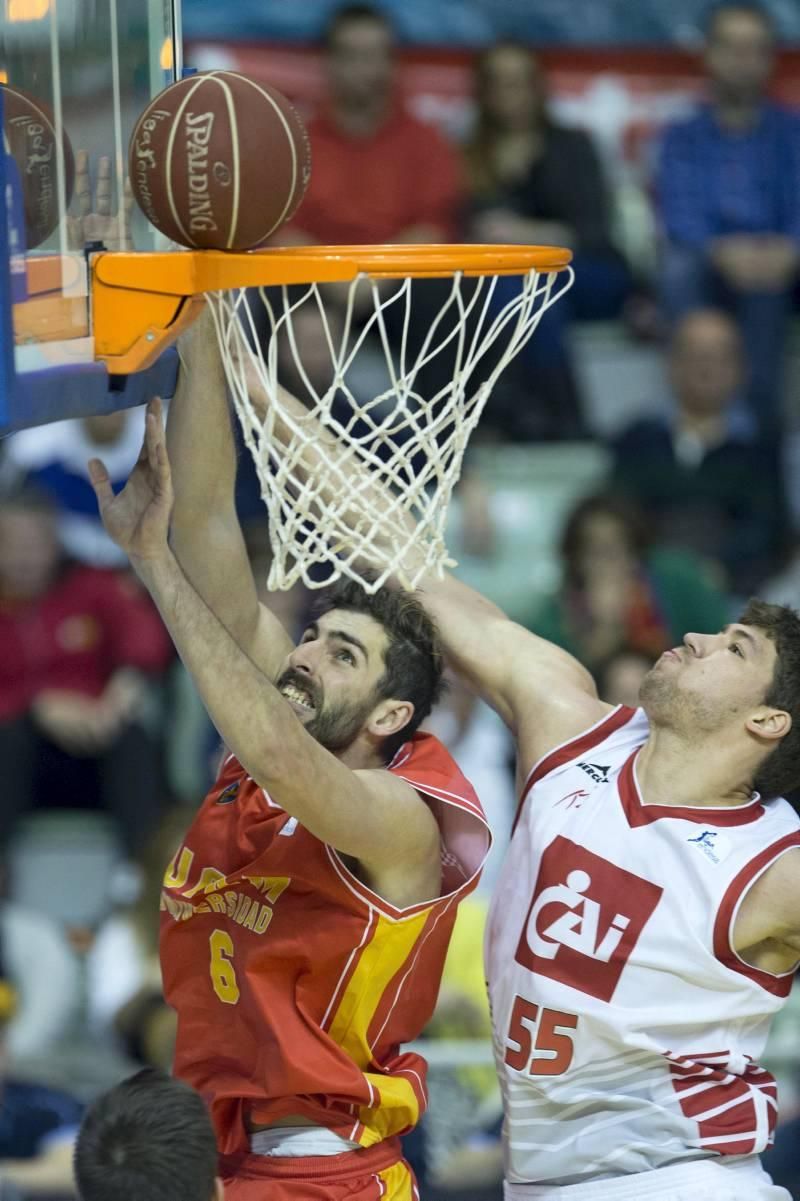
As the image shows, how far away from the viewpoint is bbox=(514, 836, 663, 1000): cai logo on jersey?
3.55 m

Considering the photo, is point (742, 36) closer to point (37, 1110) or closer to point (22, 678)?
point (22, 678)

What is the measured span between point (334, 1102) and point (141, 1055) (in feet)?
8.03

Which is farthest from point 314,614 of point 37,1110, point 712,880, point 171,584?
point 37,1110

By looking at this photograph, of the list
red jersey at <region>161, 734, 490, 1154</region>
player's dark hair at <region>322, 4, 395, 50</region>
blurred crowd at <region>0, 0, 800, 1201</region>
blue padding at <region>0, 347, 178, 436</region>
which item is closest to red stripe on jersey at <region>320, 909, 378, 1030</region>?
red jersey at <region>161, 734, 490, 1154</region>

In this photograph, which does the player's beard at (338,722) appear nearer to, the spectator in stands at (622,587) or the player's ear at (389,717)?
the player's ear at (389,717)

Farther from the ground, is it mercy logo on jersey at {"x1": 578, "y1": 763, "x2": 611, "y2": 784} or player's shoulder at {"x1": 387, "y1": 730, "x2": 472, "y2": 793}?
player's shoulder at {"x1": 387, "y1": 730, "x2": 472, "y2": 793}

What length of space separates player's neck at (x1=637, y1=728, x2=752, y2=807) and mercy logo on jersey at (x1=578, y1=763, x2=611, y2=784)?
0.29 feet

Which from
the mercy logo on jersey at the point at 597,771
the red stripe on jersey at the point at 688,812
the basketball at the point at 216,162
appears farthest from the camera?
the mercy logo on jersey at the point at 597,771

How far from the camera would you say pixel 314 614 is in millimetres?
3977

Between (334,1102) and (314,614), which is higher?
(314,614)

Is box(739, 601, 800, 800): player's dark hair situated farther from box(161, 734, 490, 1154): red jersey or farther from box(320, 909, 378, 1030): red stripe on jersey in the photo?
box(320, 909, 378, 1030): red stripe on jersey

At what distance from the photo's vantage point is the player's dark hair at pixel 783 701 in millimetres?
3682

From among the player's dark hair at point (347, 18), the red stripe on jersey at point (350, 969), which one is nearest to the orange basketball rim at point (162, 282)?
the red stripe on jersey at point (350, 969)

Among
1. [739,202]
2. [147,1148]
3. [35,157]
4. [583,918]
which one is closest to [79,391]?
[35,157]
